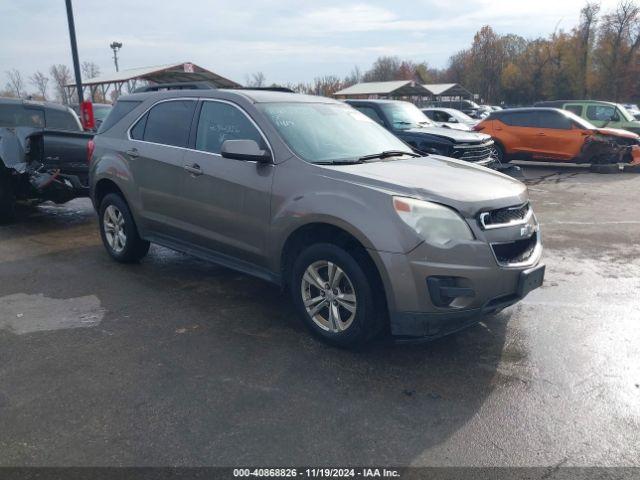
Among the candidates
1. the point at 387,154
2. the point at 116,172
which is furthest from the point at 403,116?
the point at 116,172

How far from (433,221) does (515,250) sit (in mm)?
715

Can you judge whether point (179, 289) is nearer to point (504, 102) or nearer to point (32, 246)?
point (32, 246)

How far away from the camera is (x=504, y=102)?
2672 inches

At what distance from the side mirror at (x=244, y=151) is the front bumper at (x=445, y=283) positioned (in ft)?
4.36

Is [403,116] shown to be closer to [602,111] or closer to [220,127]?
[220,127]

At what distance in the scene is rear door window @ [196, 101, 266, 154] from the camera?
4.50 metres

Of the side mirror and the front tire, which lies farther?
the side mirror

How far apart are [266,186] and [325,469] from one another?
2.26 meters

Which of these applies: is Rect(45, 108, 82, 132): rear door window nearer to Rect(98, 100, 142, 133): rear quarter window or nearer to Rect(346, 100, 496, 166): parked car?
Rect(98, 100, 142, 133): rear quarter window

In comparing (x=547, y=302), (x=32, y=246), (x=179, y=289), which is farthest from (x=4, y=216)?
(x=547, y=302)

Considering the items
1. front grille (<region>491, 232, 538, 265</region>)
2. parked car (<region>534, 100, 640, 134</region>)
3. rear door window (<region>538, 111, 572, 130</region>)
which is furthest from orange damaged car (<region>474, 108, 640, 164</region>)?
front grille (<region>491, 232, 538, 265</region>)

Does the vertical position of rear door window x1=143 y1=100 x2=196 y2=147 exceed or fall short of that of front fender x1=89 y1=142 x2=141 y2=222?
it exceeds it

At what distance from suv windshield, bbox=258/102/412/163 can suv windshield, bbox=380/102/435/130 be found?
585 centimetres

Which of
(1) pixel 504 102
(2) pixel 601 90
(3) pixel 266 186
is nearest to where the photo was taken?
(3) pixel 266 186
